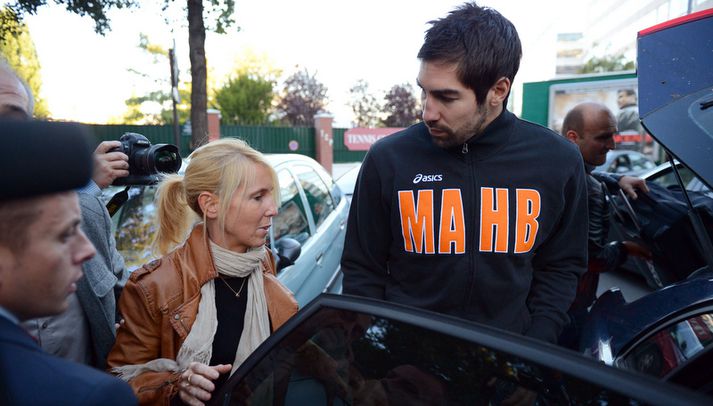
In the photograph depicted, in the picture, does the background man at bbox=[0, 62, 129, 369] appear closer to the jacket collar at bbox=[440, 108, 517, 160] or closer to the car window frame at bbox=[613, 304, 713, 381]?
the jacket collar at bbox=[440, 108, 517, 160]

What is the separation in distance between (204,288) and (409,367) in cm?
91

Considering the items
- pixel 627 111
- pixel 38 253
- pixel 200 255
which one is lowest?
pixel 200 255

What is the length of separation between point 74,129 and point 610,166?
31.3 feet

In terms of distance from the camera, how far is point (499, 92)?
1.69 metres

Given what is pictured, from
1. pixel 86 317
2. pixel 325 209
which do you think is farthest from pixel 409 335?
pixel 325 209

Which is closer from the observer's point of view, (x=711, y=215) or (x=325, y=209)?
(x=711, y=215)

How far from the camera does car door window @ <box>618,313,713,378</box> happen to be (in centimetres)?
145

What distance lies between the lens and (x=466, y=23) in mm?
1606

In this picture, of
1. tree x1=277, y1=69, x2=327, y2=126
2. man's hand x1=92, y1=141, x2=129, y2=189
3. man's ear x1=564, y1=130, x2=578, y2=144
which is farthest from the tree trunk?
tree x1=277, y1=69, x2=327, y2=126

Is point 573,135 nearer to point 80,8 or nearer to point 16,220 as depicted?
point 16,220

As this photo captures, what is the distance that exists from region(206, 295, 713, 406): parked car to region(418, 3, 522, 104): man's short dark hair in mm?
910

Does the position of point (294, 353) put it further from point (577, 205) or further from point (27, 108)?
point (27, 108)

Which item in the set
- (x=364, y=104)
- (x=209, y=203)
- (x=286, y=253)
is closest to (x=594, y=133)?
(x=286, y=253)

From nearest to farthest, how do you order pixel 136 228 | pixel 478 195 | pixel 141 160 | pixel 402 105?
pixel 478 195, pixel 141 160, pixel 136 228, pixel 402 105
